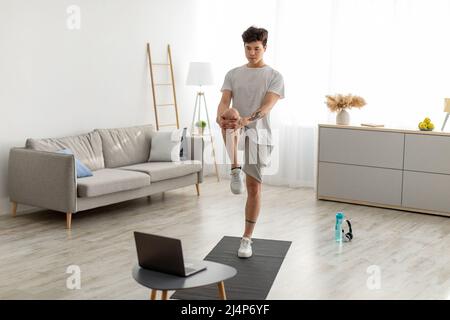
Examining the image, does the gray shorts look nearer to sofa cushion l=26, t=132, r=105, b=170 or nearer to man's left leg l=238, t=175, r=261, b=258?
man's left leg l=238, t=175, r=261, b=258

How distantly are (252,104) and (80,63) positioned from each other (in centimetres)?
295

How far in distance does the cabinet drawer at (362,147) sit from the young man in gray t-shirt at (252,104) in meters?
2.48

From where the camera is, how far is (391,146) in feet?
22.9

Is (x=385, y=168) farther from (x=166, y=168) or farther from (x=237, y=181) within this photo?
(x=237, y=181)

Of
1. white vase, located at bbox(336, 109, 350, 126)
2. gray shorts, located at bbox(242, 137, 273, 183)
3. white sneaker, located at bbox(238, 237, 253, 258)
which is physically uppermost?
white vase, located at bbox(336, 109, 350, 126)

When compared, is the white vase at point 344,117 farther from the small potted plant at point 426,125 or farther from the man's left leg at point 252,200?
the man's left leg at point 252,200

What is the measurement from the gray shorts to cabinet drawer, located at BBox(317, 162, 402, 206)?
2551 mm

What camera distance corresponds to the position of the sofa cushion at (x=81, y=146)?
6.46 meters

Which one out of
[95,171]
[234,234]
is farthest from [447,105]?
[95,171]

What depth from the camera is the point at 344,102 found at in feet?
24.0

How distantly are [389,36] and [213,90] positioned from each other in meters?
2.58

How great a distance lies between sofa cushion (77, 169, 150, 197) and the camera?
6.10 meters

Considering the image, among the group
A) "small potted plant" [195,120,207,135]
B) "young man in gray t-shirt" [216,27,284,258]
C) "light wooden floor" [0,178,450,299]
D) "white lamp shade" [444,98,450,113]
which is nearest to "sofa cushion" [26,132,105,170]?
"light wooden floor" [0,178,450,299]
